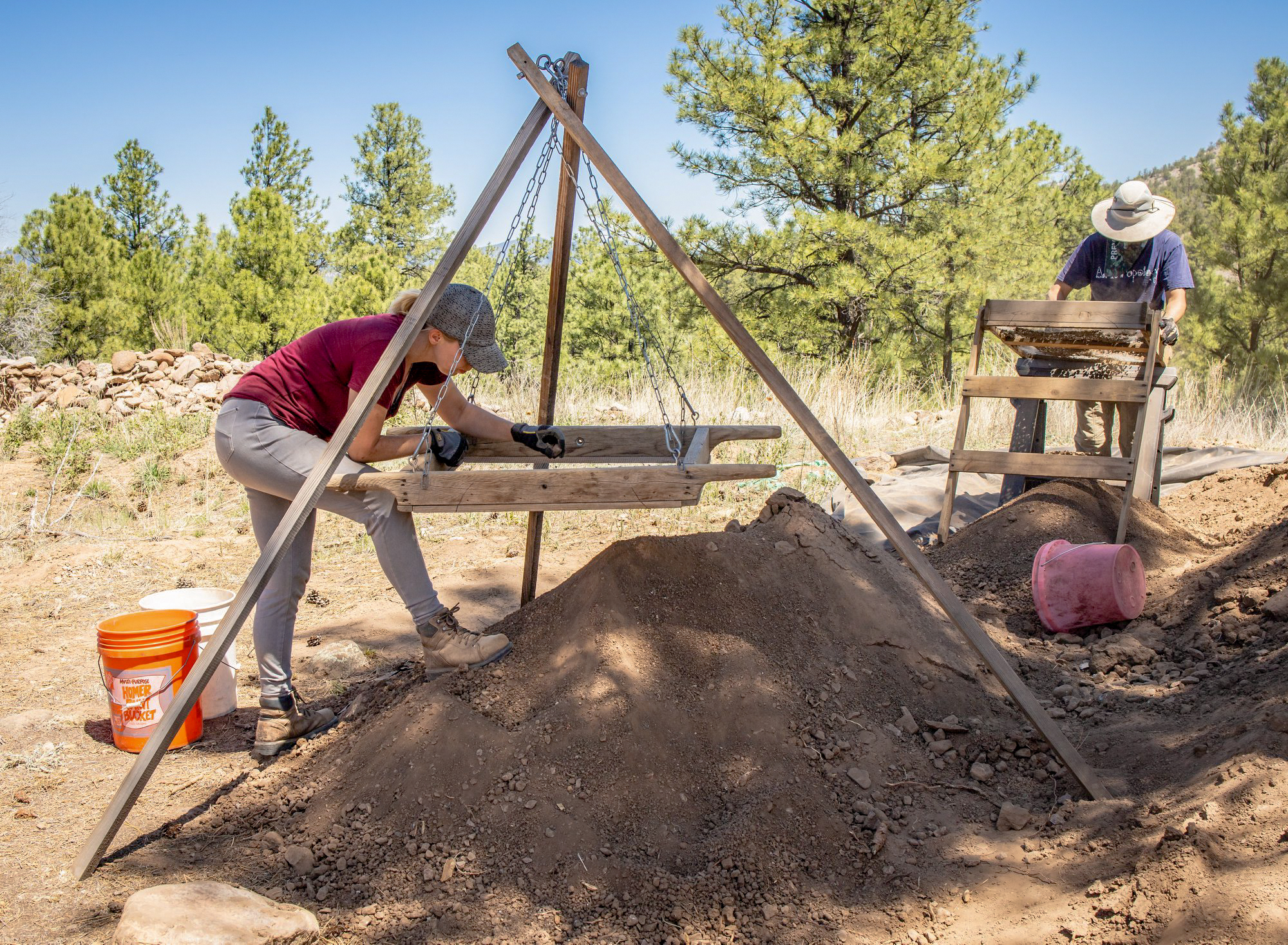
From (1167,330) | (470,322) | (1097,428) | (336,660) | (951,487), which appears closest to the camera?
(470,322)

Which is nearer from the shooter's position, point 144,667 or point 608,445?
point 144,667

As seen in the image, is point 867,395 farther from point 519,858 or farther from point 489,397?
point 519,858

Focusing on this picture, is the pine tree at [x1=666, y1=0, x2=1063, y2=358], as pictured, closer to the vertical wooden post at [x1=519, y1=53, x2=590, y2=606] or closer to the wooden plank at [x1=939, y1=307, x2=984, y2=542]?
the wooden plank at [x1=939, y1=307, x2=984, y2=542]

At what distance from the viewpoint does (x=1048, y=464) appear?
4832 mm

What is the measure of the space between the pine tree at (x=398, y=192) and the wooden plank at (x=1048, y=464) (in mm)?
23622

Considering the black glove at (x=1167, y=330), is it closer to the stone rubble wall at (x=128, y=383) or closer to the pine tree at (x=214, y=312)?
the stone rubble wall at (x=128, y=383)

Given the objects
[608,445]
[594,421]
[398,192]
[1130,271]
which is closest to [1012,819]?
[608,445]

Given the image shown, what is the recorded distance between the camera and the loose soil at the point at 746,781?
2043 millimetres

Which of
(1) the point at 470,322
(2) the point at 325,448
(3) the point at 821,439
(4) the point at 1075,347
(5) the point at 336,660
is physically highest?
(4) the point at 1075,347

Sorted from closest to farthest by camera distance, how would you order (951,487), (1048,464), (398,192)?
(1048,464) → (951,487) → (398,192)

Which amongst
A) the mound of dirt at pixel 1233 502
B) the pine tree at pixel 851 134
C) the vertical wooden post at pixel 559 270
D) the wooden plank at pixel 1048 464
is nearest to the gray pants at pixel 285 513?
the vertical wooden post at pixel 559 270

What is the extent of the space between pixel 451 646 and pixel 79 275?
17.2 m

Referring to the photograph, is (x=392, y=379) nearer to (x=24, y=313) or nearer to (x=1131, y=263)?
(x=1131, y=263)

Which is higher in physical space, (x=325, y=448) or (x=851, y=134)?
(x=851, y=134)
